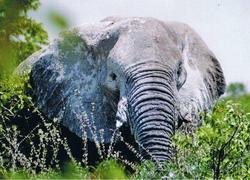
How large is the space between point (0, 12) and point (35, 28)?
36.9 feet

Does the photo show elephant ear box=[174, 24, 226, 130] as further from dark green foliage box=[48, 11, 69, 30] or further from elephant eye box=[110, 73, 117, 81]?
dark green foliage box=[48, 11, 69, 30]

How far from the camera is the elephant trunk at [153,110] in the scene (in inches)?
302

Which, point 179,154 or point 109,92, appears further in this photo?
point 109,92

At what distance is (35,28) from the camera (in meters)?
13.9

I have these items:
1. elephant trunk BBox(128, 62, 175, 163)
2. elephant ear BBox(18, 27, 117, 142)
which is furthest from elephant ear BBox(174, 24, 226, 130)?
elephant ear BBox(18, 27, 117, 142)

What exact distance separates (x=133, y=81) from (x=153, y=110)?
2.25 ft

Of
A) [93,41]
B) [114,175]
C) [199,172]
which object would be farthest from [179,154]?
[114,175]

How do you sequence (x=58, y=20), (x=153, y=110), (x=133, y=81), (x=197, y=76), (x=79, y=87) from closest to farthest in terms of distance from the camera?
(x=58, y=20)
(x=153, y=110)
(x=133, y=81)
(x=79, y=87)
(x=197, y=76)

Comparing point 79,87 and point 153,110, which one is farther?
point 79,87

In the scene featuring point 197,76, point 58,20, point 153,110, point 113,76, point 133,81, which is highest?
point 197,76

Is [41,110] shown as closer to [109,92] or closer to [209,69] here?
[109,92]

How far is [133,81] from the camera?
8.51 meters

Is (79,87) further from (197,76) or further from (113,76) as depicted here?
(197,76)

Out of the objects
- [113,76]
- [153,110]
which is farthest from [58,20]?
[113,76]
